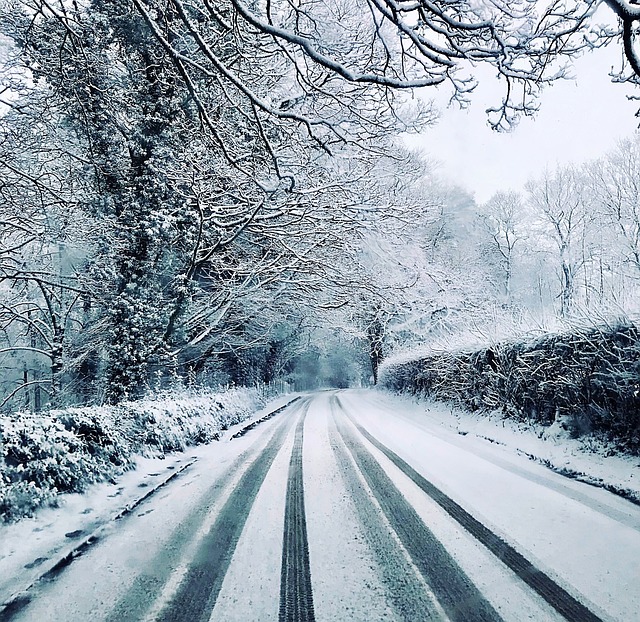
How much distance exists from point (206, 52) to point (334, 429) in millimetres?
9676

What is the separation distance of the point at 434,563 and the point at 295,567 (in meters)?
1.07

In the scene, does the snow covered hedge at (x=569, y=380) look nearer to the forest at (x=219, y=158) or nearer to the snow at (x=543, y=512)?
the forest at (x=219, y=158)

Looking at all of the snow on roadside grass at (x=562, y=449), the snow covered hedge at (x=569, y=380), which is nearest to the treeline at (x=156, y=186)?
the snow covered hedge at (x=569, y=380)

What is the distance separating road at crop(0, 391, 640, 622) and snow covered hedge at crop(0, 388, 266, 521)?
3.40ft

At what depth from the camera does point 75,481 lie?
18.0 ft

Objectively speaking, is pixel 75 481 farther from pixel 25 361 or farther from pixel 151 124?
pixel 25 361

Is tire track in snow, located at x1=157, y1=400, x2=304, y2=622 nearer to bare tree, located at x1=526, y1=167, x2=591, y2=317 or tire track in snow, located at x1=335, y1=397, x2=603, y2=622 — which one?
tire track in snow, located at x1=335, y1=397, x2=603, y2=622

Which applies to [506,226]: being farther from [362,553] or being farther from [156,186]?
[362,553]

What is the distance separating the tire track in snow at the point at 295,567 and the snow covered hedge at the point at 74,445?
109 inches

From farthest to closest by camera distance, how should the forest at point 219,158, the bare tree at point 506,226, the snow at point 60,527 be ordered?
the bare tree at point 506,226
the forest at point 219,158
the snow at point 60,527

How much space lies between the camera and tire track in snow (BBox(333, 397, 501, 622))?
8.89 feet

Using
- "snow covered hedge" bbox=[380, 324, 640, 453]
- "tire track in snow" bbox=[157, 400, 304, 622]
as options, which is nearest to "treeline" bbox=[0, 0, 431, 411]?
"snow covered hedge" bbox=[380, 324, 640, 453]

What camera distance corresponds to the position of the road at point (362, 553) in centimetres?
279

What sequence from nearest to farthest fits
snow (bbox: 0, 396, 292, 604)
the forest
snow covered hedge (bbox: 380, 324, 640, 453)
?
snow (bbox: 0, 396, 292, 604), the forest, snow covered hedge (bbox: 380, 324, 640, 453)
